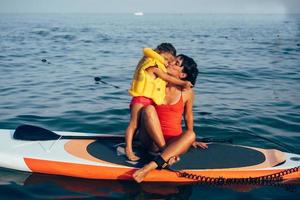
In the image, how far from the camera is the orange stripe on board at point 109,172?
627 centimetres

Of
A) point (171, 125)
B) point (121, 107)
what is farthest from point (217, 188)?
point (121, 107)

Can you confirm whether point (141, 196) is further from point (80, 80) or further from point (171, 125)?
point (80, 80)

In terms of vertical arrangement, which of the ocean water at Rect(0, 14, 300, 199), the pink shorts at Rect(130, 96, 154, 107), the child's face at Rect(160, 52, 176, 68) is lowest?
the ocean water at Rect(0, 14, 300, 199)

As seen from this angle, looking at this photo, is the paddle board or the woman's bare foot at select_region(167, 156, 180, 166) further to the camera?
the paddle board

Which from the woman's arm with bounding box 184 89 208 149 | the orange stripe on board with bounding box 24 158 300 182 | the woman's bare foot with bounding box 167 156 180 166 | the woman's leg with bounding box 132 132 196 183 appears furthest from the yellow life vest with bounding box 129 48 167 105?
the orange stripe on board with bounding box 24 158 300 182

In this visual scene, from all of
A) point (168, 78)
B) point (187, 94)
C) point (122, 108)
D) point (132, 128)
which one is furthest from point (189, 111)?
point (122, 108)

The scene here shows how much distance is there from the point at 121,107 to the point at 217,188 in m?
5.91

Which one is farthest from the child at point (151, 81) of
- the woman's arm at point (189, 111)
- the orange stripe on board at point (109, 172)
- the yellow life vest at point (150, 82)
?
the orange stripe on board at point (109, 172)

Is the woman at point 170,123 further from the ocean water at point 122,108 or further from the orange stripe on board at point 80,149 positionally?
the orange stripe on board at point 80,149

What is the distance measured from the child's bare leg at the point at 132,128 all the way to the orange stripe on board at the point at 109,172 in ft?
0.86

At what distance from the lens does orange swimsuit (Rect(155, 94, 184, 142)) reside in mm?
6297

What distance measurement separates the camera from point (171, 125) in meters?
6.41

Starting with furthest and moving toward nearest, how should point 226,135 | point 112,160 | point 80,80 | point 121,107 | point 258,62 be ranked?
1. point 258,62
2. point 80,80
3. point 121,107
4. point 226,135
5. point 112,160

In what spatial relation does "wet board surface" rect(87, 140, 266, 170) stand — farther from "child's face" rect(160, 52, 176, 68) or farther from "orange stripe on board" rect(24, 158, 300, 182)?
"child's face" rect(160, 52, 176, 68)
